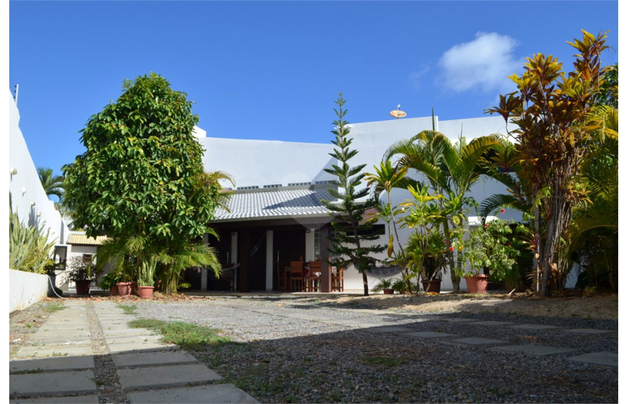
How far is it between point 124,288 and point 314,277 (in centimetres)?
577

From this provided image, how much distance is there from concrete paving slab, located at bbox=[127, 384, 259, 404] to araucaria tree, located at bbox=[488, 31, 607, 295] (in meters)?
6.69

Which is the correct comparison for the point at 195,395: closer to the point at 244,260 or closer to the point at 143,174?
the point at 143,174

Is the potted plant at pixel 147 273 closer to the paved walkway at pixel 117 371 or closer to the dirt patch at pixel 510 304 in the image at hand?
the dirt patch at pixel 510 304

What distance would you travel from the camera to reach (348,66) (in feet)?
→ 42.5

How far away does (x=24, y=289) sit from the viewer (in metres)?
8.05

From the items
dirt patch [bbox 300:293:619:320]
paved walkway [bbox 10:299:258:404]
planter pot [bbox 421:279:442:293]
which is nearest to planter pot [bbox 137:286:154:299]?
dirt patch [bbox 300:293:619:320]

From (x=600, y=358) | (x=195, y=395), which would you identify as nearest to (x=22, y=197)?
(x=195, y=395)

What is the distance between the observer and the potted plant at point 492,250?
8.85 m

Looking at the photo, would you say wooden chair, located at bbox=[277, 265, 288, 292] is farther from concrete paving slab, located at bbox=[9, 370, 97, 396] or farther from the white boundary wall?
concrete paving slab, located at bbox=[9, 370, 97, 396]

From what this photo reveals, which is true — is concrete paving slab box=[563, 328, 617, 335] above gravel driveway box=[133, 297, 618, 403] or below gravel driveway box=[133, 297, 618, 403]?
below

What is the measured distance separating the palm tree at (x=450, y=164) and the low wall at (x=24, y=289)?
24.2ft

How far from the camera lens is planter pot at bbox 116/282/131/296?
460 inches

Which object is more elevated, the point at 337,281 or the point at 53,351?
the point at 337,281

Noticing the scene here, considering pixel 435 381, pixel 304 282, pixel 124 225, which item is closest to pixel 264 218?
pixel 304 282
